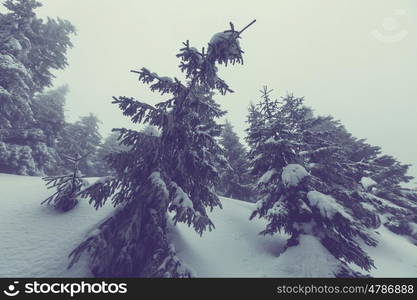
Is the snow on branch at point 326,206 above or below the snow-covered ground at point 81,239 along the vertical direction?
above

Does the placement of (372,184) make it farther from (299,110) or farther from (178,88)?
(178,88)

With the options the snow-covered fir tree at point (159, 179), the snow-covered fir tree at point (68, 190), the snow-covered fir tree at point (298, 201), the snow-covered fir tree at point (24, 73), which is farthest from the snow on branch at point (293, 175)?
the snow-covered fir tree at point (24, 73)

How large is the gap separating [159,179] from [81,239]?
14.4 feet

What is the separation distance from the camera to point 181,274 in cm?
664

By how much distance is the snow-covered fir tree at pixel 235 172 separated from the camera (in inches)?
949

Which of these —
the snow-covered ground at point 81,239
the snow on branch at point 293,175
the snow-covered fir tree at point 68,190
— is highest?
the snow on branch at point 293,175

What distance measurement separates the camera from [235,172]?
79.4 ft

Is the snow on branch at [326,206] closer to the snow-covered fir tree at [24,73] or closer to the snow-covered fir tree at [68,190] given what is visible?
the snow-covered fir tree at [68,190]

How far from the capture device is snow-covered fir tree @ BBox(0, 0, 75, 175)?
1550 cm

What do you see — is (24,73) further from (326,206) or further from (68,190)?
(326,206)

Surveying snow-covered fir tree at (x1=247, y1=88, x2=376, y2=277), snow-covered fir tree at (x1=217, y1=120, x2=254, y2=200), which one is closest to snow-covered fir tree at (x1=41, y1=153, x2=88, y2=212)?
snow-covered fir tree at (x1=247, y1=88, x2=376, y2=277)

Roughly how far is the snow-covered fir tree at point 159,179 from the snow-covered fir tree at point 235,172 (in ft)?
49.0

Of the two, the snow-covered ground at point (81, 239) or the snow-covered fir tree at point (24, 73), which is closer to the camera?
the snow-covered ground at point (81, 239)

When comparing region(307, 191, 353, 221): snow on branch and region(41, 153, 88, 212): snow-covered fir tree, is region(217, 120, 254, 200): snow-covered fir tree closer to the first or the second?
region(307, 191, 353, 221): snow on branch
